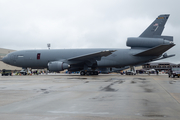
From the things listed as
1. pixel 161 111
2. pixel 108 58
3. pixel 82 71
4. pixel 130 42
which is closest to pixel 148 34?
pixel 130 42

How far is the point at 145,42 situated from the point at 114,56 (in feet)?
16.0

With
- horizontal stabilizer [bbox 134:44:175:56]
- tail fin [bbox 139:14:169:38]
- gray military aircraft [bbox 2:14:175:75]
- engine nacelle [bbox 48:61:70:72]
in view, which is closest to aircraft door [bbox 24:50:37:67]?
gray military aircraft [bbox 2:14:175:75]

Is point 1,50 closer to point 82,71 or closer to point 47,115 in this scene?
point 82,71

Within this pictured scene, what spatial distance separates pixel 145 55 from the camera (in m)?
27.9

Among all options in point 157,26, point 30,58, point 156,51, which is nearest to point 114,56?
point 156,51

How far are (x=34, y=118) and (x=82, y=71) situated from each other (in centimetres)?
2441

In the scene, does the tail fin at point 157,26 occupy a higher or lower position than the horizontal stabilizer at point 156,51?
higher

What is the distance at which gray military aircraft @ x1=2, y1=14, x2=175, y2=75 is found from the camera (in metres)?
27.3

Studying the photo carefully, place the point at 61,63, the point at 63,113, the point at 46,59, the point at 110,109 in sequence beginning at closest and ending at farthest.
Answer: the point at 63,113 < the point at 110,109 < the point at 61,63 < the point at 46,59

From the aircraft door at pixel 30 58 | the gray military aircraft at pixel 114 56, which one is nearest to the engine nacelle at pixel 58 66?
the gray military aircraft at pixel 114 56

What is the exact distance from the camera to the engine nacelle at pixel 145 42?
27359mm

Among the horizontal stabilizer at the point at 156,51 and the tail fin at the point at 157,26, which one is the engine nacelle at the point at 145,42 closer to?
the tail fin at the point at 157,26

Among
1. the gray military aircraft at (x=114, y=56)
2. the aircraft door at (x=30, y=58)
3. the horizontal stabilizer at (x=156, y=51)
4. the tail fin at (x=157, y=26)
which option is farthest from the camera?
the aircraft door at (x=30, y=58)

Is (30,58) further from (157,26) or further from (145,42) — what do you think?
(157,26)
